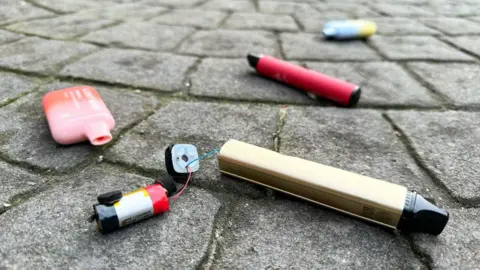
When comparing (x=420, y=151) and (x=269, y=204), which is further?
(x=420, y=151)

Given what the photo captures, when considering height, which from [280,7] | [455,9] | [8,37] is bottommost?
[455,9]

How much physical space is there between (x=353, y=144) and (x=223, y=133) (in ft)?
1.29

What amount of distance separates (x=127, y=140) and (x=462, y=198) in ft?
2.99

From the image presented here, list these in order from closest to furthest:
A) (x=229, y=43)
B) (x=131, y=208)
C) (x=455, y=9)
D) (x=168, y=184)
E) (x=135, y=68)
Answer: (x=131, y=208) < (x=168, y=184) < (x=135, y=68) < (x=229, y=43) < (x=455, y=9)

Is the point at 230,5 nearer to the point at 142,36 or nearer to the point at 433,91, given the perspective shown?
the point at 142,36

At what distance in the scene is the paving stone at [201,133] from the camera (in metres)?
1.09

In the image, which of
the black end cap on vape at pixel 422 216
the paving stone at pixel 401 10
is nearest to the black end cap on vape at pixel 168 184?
the black end cap on vape at pixel 422 216

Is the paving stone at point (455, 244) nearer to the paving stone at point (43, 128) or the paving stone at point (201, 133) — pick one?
the paving stone at point (201, 133)

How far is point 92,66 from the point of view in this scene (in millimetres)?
1722

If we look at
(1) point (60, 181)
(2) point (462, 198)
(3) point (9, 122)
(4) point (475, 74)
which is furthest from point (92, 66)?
(4) point (475, 74)

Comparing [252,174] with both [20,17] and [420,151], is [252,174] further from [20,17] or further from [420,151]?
[20,17]

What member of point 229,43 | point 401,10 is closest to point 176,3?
point 229,43

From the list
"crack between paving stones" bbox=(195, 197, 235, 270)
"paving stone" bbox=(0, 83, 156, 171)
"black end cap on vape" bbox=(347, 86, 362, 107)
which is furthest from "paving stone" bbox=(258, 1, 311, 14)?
"crack between paving stones" bbox=(195, 197, 235, 270)

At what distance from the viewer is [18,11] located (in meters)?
2.46
